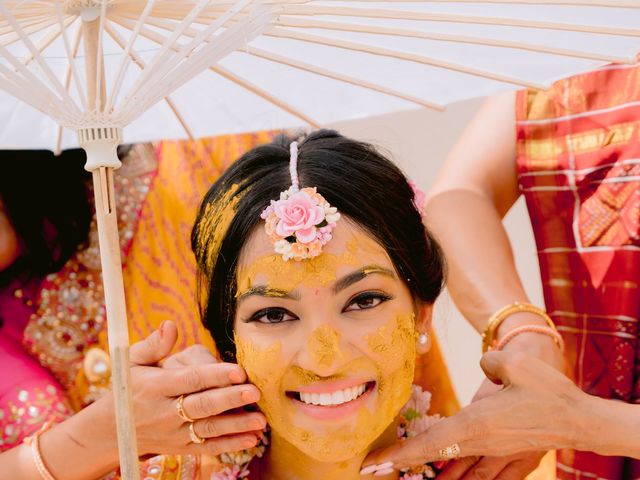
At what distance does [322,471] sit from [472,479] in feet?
1.09

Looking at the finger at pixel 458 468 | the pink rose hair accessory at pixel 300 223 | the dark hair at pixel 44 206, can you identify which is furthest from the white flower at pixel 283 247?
the dark hair at pixel 44 206

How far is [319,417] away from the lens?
1.76 metres

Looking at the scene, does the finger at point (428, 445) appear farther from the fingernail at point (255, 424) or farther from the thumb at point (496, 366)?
the fingernail at point (255, 424)

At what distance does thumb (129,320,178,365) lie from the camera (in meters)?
1.85

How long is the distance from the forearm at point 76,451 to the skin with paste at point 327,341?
1.17 feet

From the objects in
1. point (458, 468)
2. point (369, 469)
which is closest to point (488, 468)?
point (458, 468)

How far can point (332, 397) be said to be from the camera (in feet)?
5.79

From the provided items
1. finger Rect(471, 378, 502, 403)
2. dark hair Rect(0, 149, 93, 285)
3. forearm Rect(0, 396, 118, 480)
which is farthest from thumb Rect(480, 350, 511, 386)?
dark hair Rect(0, 149, 93, 285)

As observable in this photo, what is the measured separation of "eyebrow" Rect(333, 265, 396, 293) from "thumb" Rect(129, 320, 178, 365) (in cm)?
33

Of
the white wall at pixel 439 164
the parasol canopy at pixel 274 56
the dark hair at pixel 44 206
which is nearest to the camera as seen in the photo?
the parasol canopy at pixel 274 56

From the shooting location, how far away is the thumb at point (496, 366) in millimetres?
1969

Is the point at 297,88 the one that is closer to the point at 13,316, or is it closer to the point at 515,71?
the point at 515,71

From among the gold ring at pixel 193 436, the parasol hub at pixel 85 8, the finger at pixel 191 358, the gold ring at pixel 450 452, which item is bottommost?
the gold ring at pixel 450 452

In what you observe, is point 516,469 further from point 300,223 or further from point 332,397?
point 300,223
